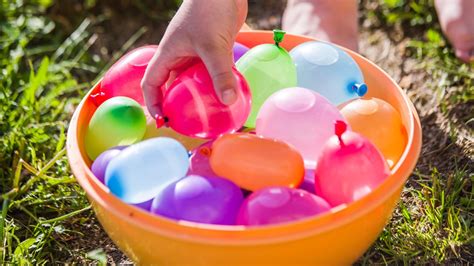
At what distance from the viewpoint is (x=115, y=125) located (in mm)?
1185

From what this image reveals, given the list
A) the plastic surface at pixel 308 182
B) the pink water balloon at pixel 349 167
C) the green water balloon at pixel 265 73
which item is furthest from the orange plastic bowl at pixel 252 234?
the green water balloon at pixel 265 73

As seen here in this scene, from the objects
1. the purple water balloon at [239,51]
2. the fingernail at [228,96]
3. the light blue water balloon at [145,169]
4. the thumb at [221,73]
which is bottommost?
the purple water balloon at [239,51]

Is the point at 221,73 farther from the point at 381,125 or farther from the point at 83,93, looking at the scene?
the point at 83,93

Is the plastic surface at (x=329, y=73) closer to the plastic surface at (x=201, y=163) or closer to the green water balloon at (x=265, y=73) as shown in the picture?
the green water balloon at (x=265, y=73)

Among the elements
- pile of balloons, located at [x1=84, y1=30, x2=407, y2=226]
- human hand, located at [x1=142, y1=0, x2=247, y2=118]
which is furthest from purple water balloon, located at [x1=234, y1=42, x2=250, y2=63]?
human hand, located at [x1=142, y1=0, x2=247, y2=118]

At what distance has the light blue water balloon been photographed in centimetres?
103

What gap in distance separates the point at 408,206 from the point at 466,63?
1.57 feet

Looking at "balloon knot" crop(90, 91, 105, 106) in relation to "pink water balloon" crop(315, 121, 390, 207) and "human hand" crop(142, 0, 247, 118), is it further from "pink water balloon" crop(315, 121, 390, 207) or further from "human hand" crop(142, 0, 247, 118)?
"pink water balloon" crop(315, 121, 390, 207)

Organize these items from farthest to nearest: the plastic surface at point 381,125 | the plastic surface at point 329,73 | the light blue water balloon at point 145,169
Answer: the plastic surface at point 329,73
the plastic surface at point 381,125
the light blue water balloon at point 145,169

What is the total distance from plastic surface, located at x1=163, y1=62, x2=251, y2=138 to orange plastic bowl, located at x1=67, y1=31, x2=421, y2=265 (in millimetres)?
171

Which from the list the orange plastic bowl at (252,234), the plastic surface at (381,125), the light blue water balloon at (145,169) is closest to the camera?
the orange plastic bowl at (252,234)

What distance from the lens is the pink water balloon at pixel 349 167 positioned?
3.31ft

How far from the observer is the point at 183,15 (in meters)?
1.11

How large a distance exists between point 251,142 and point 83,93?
788 mm
